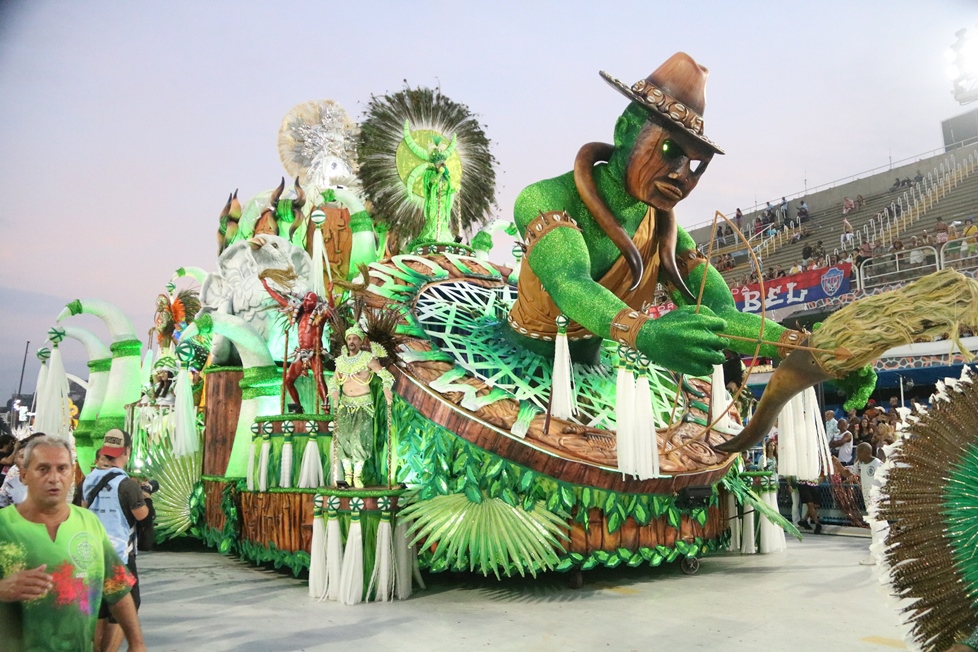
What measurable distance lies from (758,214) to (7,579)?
22378 mm

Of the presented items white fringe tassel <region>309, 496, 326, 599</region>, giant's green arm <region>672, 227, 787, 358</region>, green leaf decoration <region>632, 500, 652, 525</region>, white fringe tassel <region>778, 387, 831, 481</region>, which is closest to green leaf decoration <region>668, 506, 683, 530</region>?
green leaf decoration <region>632, 500, 652, 525</region>

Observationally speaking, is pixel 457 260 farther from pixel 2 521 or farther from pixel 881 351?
pixel 2 521

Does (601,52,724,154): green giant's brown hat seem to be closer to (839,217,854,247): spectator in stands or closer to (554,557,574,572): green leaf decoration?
(554,557,574,572): green leaf decoration

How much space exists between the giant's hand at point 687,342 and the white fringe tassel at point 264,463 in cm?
358

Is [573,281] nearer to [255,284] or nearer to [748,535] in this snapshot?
[748,535]

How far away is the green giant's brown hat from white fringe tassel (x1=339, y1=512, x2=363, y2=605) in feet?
9.74

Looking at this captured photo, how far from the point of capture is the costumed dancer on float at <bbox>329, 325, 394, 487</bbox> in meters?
5.30

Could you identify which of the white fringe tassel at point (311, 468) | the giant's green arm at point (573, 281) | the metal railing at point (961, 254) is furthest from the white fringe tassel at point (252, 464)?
the metal railing at point (961, 254)

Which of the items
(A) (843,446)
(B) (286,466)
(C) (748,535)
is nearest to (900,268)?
(A) (843,446)

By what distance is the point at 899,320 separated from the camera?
8.08 ft

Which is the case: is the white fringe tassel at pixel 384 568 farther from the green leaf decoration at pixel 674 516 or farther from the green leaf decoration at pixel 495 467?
the green leaf decoration at pixel 674 516

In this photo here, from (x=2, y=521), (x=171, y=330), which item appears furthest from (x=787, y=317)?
(x=2, y=521)

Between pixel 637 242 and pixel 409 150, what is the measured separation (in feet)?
10.7

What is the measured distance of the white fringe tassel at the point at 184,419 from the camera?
6598 millimetres
